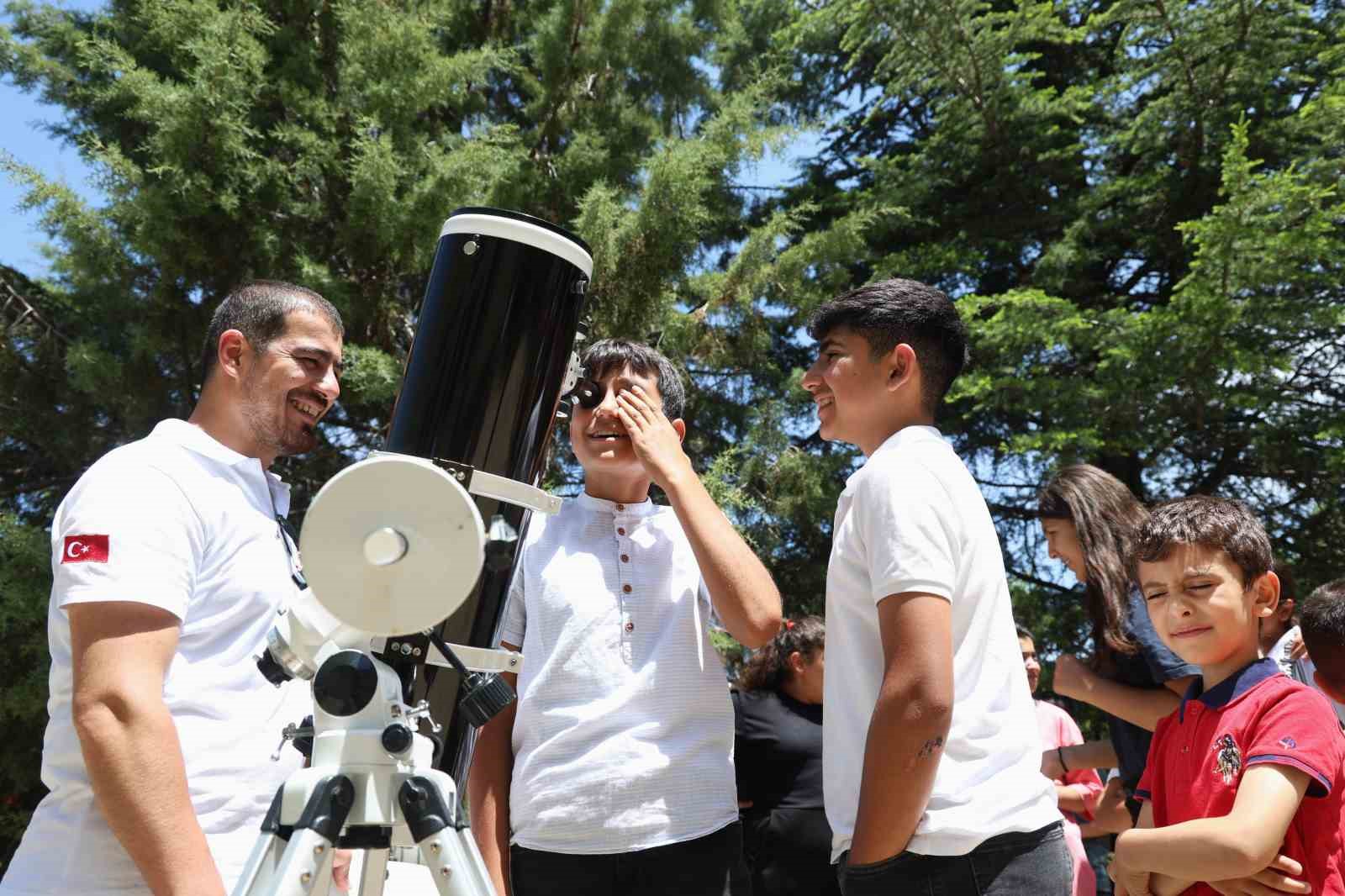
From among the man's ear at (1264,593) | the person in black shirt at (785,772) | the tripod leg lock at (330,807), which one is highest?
the man's ear at (1264,593)

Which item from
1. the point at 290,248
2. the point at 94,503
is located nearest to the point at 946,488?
the point at 94,503

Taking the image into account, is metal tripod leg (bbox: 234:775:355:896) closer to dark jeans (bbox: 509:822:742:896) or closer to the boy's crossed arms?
dark jeans (bbox: 509:822:742:896)

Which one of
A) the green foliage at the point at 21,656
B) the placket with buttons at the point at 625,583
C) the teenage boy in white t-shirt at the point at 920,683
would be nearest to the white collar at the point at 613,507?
the placket with buttons at the point at 625,583

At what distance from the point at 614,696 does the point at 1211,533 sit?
4.22 ft

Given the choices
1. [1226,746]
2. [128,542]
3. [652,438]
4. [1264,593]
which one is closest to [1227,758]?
[1226,746]

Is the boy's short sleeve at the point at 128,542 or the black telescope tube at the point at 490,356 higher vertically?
the black telescope tube at the point at 490,356

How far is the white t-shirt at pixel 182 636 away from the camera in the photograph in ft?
6.02

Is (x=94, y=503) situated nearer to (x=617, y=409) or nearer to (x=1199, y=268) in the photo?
(x=617, y=409)

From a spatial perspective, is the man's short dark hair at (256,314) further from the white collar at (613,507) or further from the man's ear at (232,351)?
the white collar at (613,507)

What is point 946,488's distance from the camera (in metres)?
1.94

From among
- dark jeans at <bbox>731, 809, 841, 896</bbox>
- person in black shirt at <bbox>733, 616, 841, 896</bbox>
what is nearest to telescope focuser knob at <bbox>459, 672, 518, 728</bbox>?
person in black shirt at <bbox>733, 616, 841, 896</bbox>

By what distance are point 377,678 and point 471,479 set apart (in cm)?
40

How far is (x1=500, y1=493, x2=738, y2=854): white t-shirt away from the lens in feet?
6.92

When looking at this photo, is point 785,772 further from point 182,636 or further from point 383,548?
point 383,548
